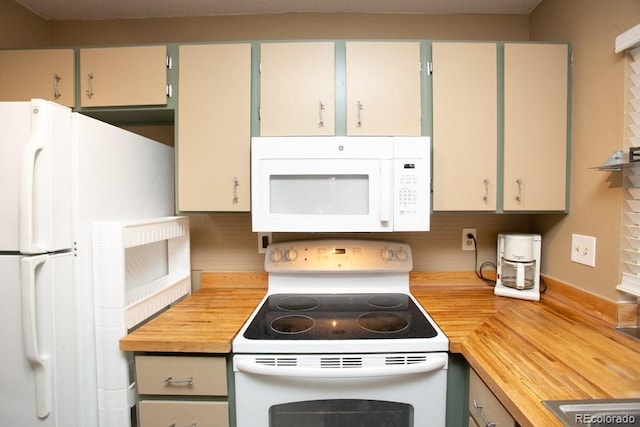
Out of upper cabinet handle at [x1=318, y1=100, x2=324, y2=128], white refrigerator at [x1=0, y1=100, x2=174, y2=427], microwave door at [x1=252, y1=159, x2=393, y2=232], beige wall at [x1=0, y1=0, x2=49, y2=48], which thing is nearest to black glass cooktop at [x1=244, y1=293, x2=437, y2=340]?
microwave door at [x1=252, y1=159, x2=393, y2=232]

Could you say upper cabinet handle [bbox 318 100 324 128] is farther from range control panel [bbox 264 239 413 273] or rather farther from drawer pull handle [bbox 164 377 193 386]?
drawer pull handle [bbox 164 377 193 386]

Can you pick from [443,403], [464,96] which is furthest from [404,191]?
[443,403]

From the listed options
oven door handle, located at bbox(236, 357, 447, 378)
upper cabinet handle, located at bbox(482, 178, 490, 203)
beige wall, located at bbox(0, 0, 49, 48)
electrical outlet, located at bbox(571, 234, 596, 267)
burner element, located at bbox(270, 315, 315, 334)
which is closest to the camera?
oven door handle, located at bbox(236, 357, 447, 378)

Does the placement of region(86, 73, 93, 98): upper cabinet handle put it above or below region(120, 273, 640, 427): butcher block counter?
above

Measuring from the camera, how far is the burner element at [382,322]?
1135 mm

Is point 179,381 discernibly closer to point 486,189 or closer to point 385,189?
point 385,189

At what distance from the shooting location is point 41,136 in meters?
0.92

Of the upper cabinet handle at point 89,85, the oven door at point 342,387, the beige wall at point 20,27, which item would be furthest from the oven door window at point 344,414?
the beige wall at point 20,27

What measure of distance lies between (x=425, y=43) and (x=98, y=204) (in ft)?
5.19

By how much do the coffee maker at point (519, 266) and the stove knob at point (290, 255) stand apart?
1.08 metres

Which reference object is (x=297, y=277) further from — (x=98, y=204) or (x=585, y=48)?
(x=585, y=48)

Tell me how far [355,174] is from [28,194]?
45.2 inches

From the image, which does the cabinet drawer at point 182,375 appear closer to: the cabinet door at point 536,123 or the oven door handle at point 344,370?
the oven door handle at point 344,370

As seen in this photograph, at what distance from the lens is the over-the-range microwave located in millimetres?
1248
